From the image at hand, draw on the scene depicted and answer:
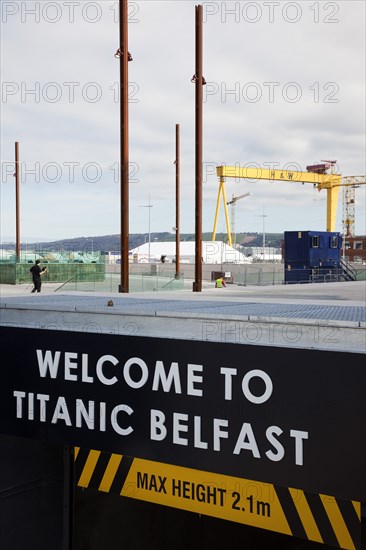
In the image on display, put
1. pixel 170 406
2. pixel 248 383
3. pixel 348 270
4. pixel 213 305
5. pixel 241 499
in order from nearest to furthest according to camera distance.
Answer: pixel 248 383
pixel 170 406
pixel 241 499
pixel 213 305
pixel 348 270

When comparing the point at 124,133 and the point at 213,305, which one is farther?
the point at 124,133

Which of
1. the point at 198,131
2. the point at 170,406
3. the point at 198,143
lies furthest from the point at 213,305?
the point at 198,143

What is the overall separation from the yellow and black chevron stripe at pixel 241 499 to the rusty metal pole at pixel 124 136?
1138 centimetres

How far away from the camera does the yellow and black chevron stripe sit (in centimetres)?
477

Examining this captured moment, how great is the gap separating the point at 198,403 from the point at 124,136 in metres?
12.9

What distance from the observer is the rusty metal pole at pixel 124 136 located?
52.0 ft

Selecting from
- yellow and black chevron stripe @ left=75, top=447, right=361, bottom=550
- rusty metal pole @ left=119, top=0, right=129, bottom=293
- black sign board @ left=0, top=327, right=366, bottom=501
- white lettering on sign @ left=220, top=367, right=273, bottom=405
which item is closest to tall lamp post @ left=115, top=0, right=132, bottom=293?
rusty metal pole @ left=119, top=0, right=129, bottom=293

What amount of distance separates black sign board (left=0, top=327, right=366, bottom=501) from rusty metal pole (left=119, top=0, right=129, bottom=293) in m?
11.2

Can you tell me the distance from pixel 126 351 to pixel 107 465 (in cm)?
136

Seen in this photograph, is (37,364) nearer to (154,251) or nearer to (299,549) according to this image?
(299,549)

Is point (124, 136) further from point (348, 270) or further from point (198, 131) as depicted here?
point (348, 270)

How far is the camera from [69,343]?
5234 millimetres

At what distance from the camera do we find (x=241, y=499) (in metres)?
5.03

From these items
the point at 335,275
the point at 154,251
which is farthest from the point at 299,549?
the point at 154,251
